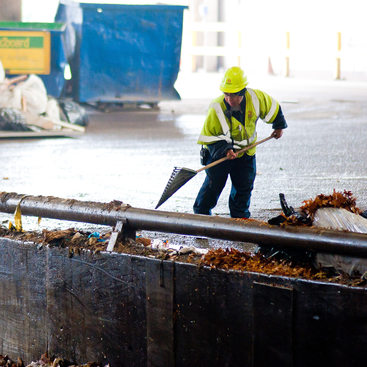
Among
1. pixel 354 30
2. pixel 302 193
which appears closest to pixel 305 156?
pixel 302 193

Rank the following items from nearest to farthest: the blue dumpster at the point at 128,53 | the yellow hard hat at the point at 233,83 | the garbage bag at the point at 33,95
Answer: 1. the yellow hard hat at the point at 233,83
2. the garbage bag at the point at 33,95
3. the blue dumpster at the point at 128,53

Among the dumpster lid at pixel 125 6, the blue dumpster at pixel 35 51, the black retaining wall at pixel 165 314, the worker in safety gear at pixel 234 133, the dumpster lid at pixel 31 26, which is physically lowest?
the black retaining wall at pixel 165 314

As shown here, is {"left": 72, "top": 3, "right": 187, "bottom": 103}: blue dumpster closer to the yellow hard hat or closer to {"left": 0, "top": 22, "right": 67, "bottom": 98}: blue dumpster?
{"left": 0, "top": 22, "right": 67, "bottom": 98}: blue dumpster

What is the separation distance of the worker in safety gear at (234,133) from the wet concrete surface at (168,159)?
56 cm

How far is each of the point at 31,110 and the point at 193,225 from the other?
376 inches

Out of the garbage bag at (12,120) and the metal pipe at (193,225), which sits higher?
the garbage bag at (12,120)

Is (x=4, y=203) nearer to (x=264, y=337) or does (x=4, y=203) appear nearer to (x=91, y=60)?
(x=264, y=337)

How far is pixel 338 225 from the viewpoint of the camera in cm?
381

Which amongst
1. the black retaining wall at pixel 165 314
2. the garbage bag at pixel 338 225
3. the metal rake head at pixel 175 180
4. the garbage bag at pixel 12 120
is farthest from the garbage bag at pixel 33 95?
the garbage bag at pixel 338 225

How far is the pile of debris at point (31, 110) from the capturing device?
12.3m

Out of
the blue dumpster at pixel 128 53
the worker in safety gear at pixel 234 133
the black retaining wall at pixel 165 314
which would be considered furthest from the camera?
the blue dumpster at pixel 128 53

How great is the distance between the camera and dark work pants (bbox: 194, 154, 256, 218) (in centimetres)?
614

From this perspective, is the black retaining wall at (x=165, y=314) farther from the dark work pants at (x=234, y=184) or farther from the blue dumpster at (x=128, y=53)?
the blue dumpster at (x=128, y=53)

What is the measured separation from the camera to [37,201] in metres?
4.23
